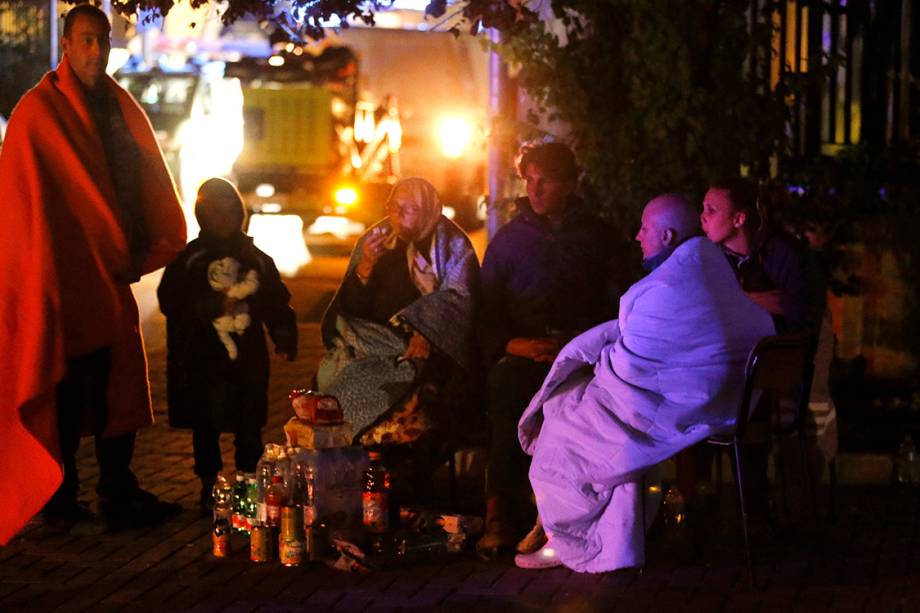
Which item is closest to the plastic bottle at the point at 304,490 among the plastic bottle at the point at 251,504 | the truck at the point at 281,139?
the plastic bottle at the point at 251,504

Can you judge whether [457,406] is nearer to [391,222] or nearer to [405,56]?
[391,222]

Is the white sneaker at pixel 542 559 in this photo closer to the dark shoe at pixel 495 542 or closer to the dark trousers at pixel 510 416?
the dark shoe at pixel 495 542

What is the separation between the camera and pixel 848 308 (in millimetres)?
10891

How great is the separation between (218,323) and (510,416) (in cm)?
143

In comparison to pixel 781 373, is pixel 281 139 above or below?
above

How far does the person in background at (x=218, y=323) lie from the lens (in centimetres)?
745

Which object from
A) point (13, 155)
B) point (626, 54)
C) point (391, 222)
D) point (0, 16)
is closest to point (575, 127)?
point (626, 54)

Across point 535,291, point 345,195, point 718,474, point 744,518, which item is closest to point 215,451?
point 535,291

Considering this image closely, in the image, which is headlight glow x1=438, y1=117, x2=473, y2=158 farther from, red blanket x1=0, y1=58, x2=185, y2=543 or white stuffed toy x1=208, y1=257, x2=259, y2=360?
red blanket x1=0, y1=58, x2=185, y2=543

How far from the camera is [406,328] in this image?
740 centimetres

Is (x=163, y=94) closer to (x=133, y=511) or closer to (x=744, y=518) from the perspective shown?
(x=133, y=511)

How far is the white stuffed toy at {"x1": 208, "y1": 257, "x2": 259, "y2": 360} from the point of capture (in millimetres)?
7438

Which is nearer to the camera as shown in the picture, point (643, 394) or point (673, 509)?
point (643, 394)

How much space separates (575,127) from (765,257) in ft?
7.64
